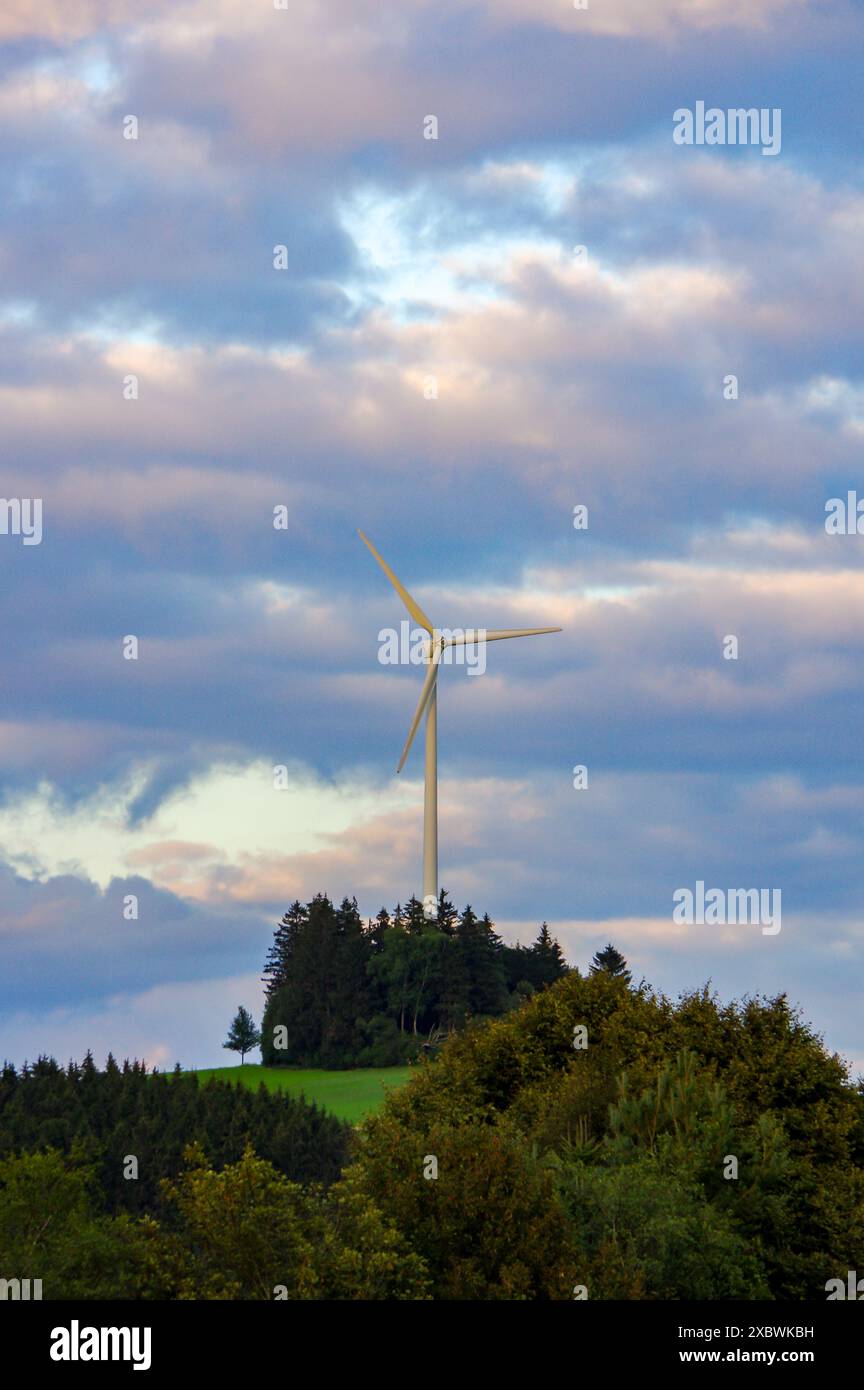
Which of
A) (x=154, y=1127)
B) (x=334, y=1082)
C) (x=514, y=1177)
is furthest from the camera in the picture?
(x=334, y=1082)

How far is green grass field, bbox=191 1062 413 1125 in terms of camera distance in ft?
477

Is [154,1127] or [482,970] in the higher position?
[482,970]

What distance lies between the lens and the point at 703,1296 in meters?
49.5

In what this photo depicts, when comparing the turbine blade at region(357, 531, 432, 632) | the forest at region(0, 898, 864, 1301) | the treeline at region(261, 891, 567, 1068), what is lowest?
the forest at region(0, 898, 864, 1301)

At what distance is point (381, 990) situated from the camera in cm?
17612

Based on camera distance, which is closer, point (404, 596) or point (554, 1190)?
point (554, 1190)

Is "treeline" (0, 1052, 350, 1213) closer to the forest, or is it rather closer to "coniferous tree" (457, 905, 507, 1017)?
the forest

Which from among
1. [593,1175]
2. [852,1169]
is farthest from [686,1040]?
[593,1175]

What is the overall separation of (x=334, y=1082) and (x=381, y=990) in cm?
1723

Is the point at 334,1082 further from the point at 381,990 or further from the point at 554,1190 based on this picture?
the point at 554,1190

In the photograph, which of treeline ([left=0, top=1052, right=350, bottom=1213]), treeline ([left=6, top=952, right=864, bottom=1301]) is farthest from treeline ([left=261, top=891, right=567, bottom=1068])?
treeline ([left=6, top=952, right=864, bottom=1301])

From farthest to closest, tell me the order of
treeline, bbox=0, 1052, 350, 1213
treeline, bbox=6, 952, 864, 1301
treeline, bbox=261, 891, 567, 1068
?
treeline, bbox=261, 891, 567, 1068
treeline, bbox=0, 1052, 350, 1213
treeline, bbox=6, 952, 864, 1301

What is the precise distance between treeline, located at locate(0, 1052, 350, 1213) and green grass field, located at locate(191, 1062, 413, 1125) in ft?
77.6

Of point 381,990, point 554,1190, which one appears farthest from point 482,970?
point 554,1190
